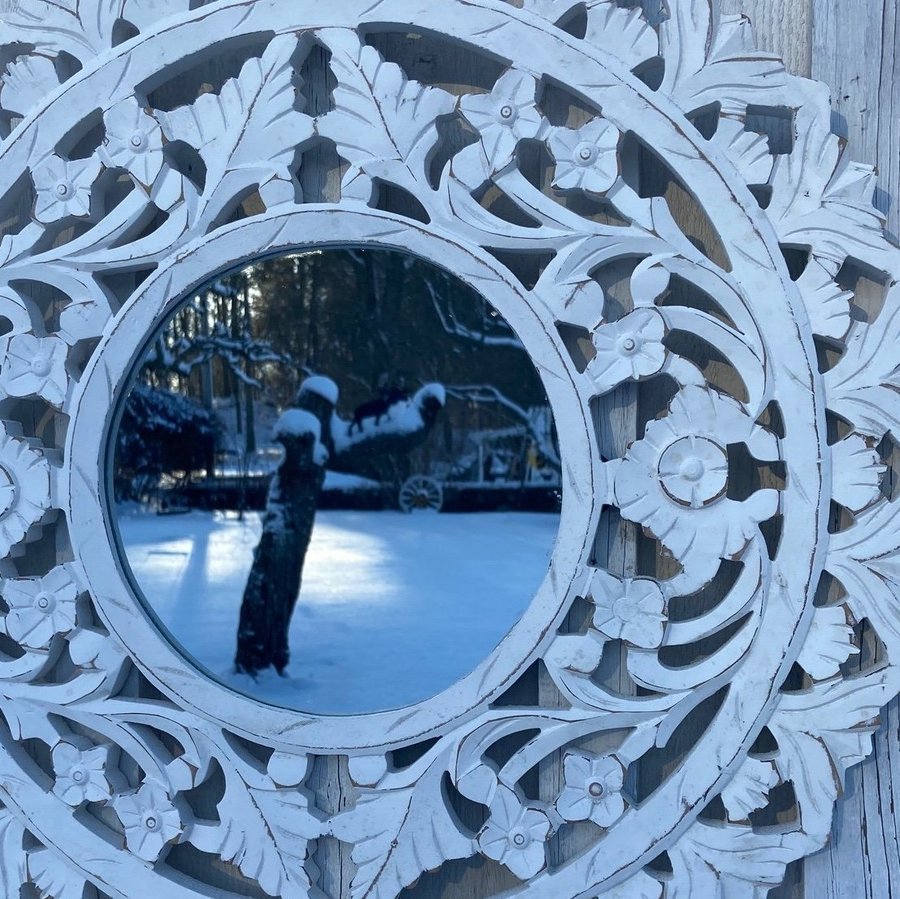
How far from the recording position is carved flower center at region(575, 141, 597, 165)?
3.46ft

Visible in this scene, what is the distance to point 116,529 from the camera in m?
1.17

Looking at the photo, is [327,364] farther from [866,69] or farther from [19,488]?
[866,69]

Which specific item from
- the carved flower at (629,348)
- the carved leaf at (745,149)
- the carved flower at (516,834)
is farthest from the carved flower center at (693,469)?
the carved flower at (516,834)

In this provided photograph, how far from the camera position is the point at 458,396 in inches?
44.9

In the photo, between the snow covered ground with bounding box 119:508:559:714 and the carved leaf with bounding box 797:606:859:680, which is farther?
the snow covered ground with bounding box 119:508:559:714

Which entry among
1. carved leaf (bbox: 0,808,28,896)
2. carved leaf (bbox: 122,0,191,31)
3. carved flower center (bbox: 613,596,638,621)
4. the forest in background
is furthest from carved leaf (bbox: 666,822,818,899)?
carved leaf (bbox: 122,0,191,31)

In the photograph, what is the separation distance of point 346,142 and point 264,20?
0.59ft

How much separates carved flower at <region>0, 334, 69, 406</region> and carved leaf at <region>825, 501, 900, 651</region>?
956 mm

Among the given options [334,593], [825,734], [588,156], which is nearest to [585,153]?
[588,156]

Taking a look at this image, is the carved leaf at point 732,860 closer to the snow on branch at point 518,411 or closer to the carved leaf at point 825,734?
the carved leaf at point 825,734

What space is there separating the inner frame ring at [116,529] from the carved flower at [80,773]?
5.3 inches

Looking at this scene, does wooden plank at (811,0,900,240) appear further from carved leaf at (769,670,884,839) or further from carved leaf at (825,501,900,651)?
carved leaf at (769,670,884,839)

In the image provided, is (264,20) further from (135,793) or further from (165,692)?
(135,793)

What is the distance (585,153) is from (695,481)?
0.40 metres
